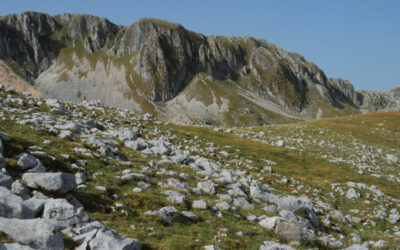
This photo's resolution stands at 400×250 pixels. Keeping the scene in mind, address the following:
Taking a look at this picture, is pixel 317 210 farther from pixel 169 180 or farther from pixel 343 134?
pixel 343 134

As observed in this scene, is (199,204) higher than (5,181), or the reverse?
(5,181)

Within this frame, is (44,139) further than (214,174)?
No

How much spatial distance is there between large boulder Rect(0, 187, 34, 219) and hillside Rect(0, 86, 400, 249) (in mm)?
34

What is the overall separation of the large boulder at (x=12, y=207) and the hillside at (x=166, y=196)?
3 centimetres

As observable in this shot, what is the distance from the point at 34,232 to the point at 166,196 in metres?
8.04

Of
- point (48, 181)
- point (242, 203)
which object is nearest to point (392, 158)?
point (242, 203)

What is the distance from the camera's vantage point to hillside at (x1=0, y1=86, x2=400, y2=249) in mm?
9398

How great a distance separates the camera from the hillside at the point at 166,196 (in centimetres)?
940

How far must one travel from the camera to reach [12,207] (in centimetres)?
848

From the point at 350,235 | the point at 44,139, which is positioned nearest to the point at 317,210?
the point at 350,235

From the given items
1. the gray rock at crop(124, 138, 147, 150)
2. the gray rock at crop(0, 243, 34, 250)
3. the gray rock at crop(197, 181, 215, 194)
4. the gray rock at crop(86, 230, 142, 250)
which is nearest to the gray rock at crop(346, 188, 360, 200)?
the gray rock at crop(197, 181, 215, 194)

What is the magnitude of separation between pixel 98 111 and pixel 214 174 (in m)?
26.6

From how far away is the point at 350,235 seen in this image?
1692 centimetres

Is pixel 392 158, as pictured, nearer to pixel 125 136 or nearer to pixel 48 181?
pixel 125 136
